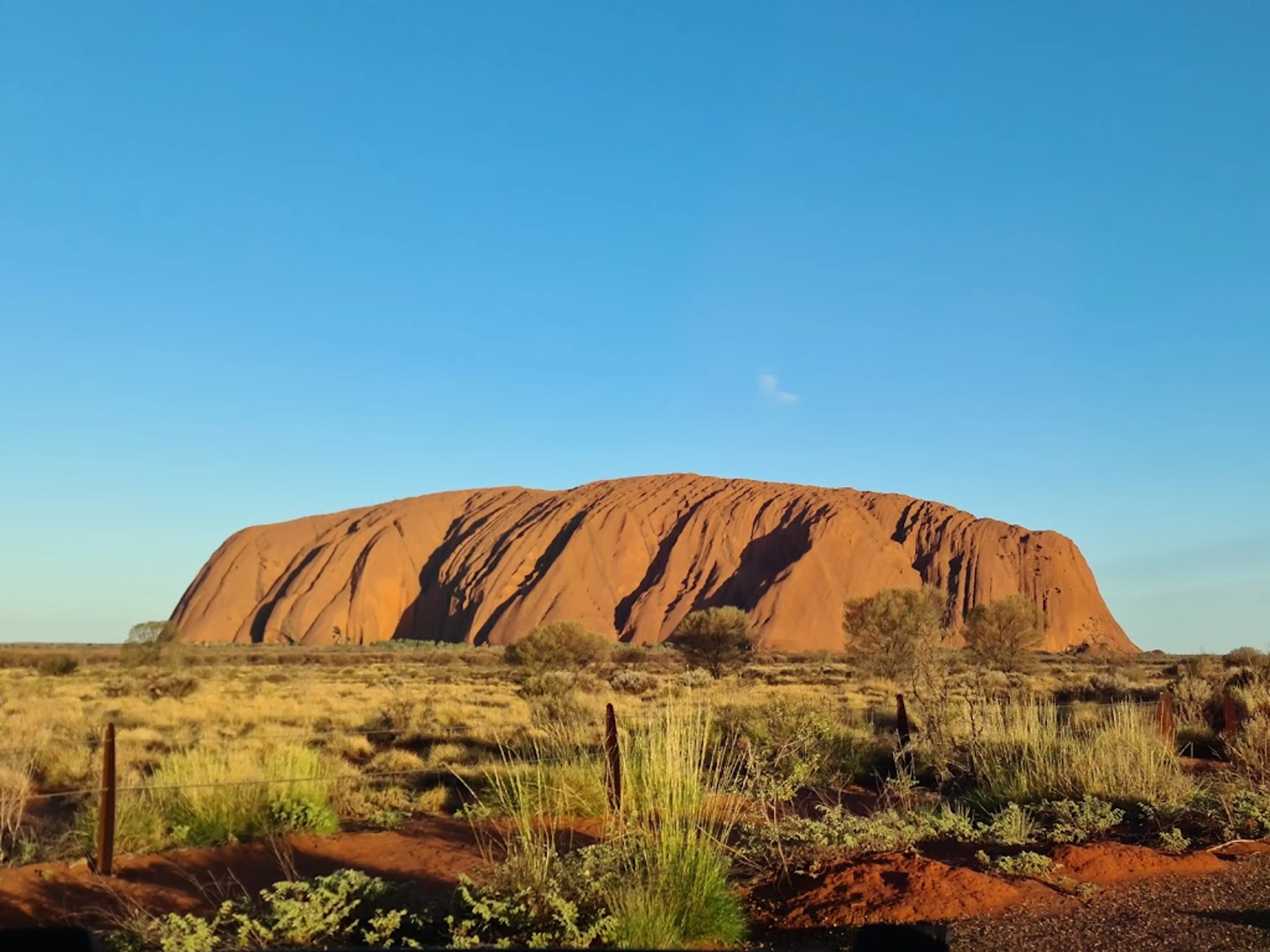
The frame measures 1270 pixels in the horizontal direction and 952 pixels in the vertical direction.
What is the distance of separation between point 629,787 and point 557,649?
94.9 ft

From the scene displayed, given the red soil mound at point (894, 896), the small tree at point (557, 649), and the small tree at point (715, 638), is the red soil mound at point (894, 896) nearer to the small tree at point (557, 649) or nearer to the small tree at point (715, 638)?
the small tree at point (557, 649)

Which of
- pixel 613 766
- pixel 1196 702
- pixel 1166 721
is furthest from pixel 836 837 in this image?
pixel 1196 702

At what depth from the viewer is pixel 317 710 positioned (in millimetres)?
21906

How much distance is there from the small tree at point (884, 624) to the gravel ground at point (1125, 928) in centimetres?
2694

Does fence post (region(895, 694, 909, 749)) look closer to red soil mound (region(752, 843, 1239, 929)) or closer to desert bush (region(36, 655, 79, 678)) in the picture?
red soil mound (region(752, 843, 1239, 929))

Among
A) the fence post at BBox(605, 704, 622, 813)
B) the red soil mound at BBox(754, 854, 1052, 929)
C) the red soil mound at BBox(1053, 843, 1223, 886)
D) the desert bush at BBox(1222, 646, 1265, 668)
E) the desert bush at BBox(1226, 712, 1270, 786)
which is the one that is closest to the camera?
the red soil mound at BBox(754, 854, 1052, 929)

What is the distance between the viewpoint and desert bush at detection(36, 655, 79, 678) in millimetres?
36344

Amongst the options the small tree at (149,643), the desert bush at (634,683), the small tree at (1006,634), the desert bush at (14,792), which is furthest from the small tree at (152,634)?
the small tree at (1006,634)

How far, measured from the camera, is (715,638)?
134 feet

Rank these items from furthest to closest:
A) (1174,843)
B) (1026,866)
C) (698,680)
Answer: (698,680)
(1174,843)
(1026,866)

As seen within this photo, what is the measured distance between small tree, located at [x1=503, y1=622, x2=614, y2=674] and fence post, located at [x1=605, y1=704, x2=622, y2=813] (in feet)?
86.6

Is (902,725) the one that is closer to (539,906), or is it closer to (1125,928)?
(1125,928)

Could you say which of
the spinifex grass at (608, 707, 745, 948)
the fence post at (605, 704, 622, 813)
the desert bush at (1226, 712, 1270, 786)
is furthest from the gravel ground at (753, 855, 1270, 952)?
the desert bush at (1226, 712, 1270, 786)

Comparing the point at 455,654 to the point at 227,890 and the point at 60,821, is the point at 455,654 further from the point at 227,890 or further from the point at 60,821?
the point at 227,890
